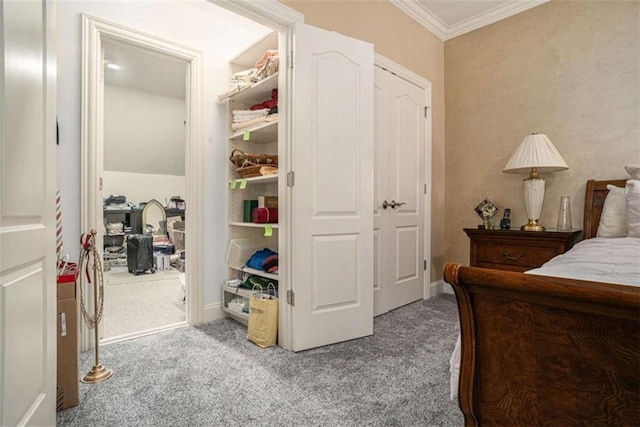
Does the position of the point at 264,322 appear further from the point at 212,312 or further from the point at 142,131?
the point at 142,131

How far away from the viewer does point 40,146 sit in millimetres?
1178

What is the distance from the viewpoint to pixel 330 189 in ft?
7.35

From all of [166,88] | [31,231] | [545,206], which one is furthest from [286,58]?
[166,88]

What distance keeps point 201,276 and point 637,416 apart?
2566mm

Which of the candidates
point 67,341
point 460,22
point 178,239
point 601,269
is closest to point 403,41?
Answer: point 460,22

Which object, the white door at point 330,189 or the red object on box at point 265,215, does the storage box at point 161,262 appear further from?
the white door at point 330,189

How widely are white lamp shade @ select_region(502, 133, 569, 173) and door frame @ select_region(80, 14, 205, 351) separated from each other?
8.69 ft

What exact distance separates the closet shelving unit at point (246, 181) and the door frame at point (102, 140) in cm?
25

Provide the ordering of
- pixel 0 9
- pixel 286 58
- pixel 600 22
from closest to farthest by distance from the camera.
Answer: pixel 0 9 → pixel 286 58 → pixel 600 22

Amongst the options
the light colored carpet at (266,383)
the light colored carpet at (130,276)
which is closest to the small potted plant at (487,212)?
the light colored carpet at (266,383)

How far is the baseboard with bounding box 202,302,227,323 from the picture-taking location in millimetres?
2650

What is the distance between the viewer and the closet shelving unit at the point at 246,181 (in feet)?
8.33

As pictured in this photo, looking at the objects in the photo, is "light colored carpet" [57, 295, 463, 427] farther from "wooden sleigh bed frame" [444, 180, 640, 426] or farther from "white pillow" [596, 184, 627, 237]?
"white pillow" [596, 184, 627, 237]

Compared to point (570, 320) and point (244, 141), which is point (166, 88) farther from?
point (570, 320)
